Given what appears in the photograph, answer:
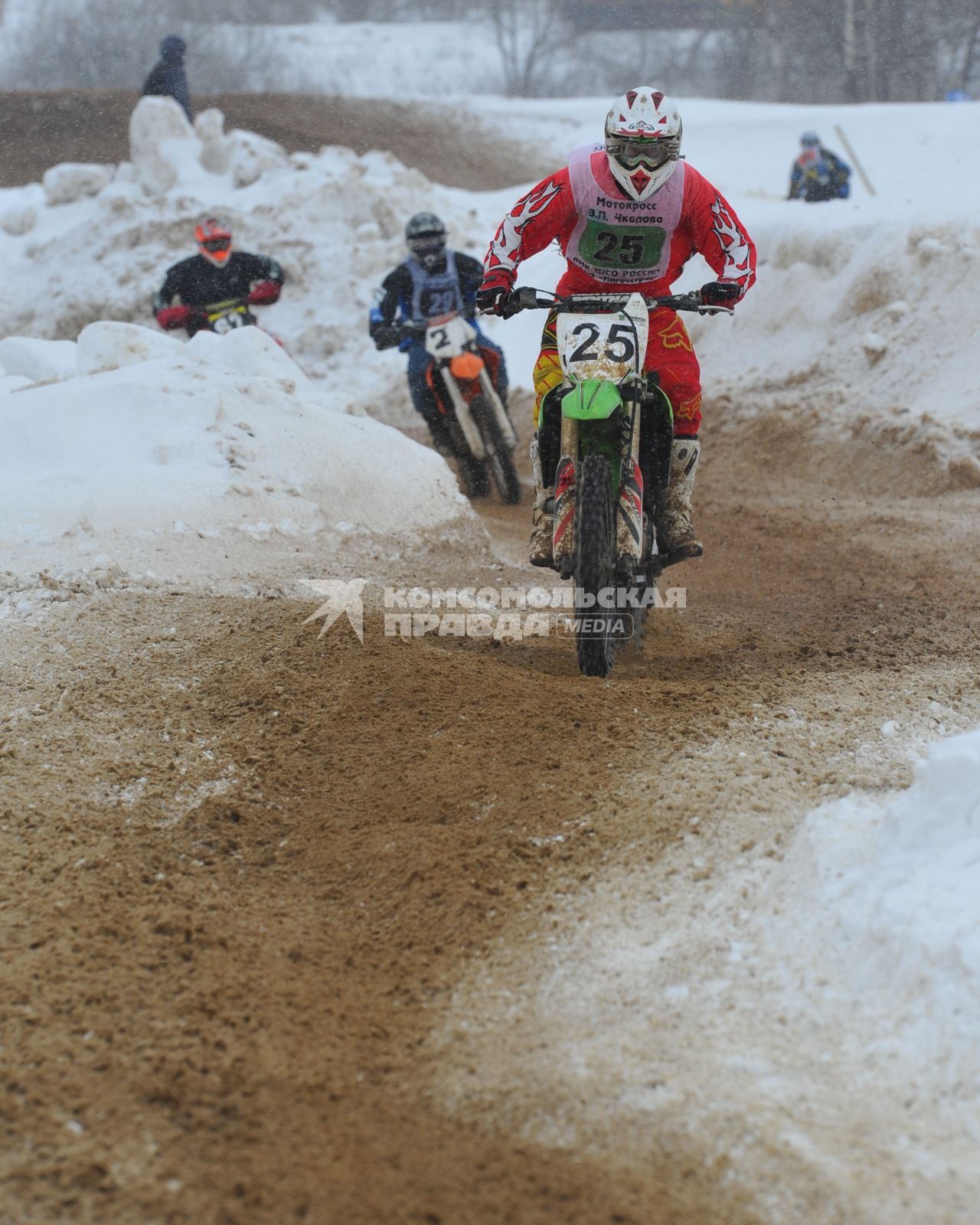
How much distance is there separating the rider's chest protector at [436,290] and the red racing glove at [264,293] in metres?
2.43

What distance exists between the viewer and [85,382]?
7051 millimetres

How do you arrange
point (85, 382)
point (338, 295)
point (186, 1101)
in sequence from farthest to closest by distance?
point (338, 295) → point (85, 382) → point (186, 1101)

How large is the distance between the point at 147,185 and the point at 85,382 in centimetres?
1202

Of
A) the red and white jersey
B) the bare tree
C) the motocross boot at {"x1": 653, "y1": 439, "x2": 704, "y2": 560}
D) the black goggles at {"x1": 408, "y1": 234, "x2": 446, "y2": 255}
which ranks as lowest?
the motocross boot at {"x1": 653, "y1": 439, "x2": 704, "y2": 560}

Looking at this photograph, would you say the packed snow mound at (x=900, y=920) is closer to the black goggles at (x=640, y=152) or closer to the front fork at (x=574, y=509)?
the front fork at (x=574, y=509)

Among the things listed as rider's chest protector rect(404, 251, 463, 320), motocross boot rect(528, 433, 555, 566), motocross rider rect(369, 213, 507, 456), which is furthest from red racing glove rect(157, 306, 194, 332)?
motocross boot rect(528, 433, 555, 566)

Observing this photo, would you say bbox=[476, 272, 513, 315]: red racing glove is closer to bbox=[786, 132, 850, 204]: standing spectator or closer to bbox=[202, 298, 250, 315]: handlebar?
bbox=[202, 298, 250, 315]: handlebar

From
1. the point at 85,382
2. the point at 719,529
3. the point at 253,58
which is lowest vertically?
the point at 719,529

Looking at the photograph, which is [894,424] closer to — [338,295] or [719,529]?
[719,529]

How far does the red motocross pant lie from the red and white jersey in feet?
0.55

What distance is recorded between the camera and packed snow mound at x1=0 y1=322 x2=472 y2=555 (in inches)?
243

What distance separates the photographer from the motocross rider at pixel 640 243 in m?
4.72

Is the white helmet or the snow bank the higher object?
the white helmet

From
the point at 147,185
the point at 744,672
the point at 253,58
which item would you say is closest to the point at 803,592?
the point at 744,672
